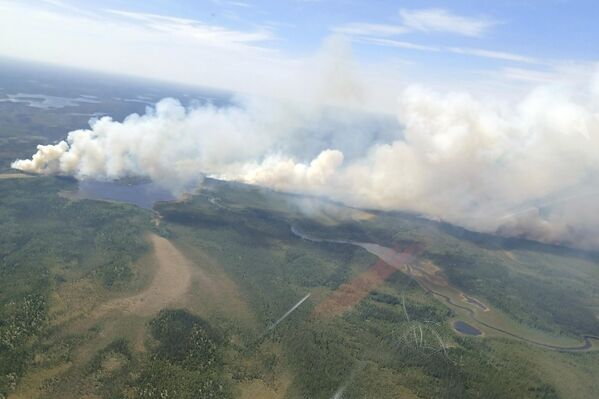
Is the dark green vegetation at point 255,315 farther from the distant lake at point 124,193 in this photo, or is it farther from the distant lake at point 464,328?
the distant lake at point 124,193

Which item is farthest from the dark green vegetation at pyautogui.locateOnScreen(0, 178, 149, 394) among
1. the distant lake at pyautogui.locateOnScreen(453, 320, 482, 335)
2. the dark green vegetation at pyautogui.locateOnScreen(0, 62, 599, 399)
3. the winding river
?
the distant lake at pyautogui.locateOnScreen(453, 320, 482, 335)

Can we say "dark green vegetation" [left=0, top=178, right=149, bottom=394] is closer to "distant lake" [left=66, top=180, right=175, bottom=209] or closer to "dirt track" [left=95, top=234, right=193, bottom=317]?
"dirt track" [left=95, top=234, right=193, bottom=317]

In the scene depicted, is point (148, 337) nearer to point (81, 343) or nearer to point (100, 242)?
point (81, 343)

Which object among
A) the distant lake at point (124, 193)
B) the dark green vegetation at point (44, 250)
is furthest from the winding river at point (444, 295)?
the dark green vegetation at point (44, 250)

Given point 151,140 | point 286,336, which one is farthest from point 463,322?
point 151,140

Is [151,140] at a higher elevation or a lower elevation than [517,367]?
higher

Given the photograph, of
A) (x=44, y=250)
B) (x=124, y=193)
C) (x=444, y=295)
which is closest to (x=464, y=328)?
(x=444, y=295)
